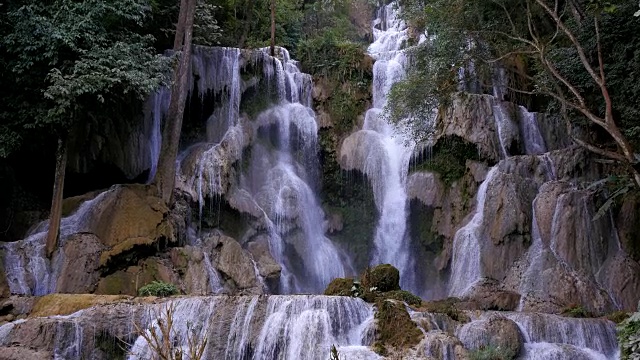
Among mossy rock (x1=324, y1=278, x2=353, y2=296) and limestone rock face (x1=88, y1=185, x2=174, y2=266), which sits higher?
limestone rock face (x1=88, y1=185, x2=174, y2=266)

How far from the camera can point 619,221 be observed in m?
16.1

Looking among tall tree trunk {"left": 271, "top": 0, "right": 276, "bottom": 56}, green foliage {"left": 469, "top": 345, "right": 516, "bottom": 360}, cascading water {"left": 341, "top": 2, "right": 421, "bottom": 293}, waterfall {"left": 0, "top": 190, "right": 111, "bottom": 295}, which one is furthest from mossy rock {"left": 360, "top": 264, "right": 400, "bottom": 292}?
tall tree trunk {"left": 271, "top": 0, "right": 276, "bottom": 56}

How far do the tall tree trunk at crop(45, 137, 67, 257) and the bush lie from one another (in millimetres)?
2701

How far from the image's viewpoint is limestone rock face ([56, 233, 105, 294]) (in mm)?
14695

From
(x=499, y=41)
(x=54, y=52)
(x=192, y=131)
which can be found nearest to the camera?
(x=54, y=52)

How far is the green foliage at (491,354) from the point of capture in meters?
10.3

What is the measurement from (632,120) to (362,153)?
880 centimetres

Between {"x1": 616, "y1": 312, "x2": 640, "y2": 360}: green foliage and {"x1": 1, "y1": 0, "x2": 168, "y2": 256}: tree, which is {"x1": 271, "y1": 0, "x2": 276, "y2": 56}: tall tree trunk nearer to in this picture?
{"x1": 1, "y1": 0, "x2": 168, "y2": 256}: tree

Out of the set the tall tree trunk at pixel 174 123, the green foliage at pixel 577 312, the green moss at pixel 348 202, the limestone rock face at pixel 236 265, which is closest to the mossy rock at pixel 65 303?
the limestone rock face at pixel 236 265

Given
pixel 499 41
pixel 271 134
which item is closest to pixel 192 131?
pixel 271 134

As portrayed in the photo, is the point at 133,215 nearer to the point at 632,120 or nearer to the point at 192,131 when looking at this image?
the point at 192,131

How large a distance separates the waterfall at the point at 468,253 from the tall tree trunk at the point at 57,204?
10779mm

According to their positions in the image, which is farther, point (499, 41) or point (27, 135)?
point (499, 41)

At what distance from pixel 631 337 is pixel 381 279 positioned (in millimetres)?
6453
